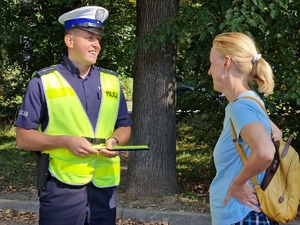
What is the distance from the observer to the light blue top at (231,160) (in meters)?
2.52

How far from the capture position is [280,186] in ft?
8.52

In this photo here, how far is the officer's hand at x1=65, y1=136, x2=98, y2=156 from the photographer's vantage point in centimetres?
302

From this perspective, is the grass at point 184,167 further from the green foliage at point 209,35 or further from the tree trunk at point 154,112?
the green foliage at point 209,35

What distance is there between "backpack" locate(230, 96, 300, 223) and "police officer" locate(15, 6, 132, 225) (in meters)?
0.92

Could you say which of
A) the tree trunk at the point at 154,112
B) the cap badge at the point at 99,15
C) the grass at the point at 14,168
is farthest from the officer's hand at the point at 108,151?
the grass at the point at 14,168

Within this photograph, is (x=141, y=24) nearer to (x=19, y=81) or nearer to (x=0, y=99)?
(x=19, y=81)

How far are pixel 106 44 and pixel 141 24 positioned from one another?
3746 mm

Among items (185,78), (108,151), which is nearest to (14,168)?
(185,78)

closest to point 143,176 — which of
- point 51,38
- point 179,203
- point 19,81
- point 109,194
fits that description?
point 179,203

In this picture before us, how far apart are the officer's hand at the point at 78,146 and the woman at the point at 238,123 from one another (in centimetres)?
74

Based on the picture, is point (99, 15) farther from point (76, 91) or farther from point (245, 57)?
point (245, 57)

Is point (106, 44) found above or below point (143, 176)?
above

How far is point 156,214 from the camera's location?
6.12m

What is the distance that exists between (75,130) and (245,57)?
1081 millimetres
